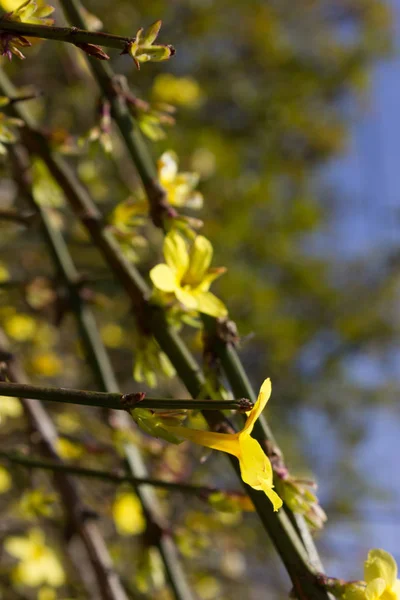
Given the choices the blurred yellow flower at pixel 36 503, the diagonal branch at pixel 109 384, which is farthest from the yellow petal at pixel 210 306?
the blurred yellow flower at pixel 36 503

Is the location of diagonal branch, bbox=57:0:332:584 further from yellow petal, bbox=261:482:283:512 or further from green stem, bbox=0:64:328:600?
yellow petal, bbox=261:482:283:512

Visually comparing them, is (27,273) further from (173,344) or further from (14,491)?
(173,344)

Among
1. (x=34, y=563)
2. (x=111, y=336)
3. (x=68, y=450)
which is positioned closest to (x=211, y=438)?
(x=68, y=450)

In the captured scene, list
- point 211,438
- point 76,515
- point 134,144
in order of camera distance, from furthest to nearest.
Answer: point 76,515 < point 134,144 < point 211,438

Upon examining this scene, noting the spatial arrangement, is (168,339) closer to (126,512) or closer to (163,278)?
(163,278)

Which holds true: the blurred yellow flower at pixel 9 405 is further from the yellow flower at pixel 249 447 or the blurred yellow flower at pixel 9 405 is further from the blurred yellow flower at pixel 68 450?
the yellow flower at pixel 249 447

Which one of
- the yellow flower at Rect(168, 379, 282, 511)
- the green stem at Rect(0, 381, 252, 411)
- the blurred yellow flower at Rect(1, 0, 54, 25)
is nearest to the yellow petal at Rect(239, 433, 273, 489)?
the yellow flower at Rect(168, 379, 282, 511)
